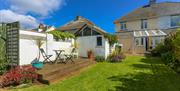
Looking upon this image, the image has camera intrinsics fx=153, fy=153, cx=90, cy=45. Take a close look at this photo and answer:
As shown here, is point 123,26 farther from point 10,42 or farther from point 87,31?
point 10,42

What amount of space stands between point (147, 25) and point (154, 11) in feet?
11.3

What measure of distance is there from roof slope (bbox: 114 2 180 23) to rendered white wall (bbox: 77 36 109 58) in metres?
18.7

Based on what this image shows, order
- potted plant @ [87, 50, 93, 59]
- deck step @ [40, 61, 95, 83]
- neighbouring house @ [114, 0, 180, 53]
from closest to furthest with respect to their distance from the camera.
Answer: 1. deck step @ [40, 61, 95, 83]
2. potted plant @ [87, 50, 93, 59]
3. neighbouring house @ [114, 0, 180, 53]

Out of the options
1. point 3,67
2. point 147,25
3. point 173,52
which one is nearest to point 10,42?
point 3,67

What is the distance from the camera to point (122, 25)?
34.8m

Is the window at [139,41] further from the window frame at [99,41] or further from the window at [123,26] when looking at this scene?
the window frame at [99,41]

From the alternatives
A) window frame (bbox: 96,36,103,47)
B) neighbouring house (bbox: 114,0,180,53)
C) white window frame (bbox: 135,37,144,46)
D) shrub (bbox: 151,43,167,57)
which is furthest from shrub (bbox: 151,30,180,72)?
window frame (bbox: 96,36,103,47)

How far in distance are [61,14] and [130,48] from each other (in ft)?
63.3

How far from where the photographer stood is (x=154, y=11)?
32438 mm

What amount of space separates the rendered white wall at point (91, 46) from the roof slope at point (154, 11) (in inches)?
737

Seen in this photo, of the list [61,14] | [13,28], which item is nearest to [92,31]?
[13,28]

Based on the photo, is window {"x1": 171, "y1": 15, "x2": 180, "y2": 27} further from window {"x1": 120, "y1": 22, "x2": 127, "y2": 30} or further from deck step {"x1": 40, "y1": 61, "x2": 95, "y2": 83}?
deck step {"x1": 40, "y1": 61, "x2": 95, "y2": 83}

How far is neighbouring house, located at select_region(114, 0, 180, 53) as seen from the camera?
95.1ft

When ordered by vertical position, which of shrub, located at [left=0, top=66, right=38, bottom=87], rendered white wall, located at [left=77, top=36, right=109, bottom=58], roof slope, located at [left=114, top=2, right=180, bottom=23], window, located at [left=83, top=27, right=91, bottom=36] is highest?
roof slope, located at [left=114, top=2, right=180, bottom=23]
